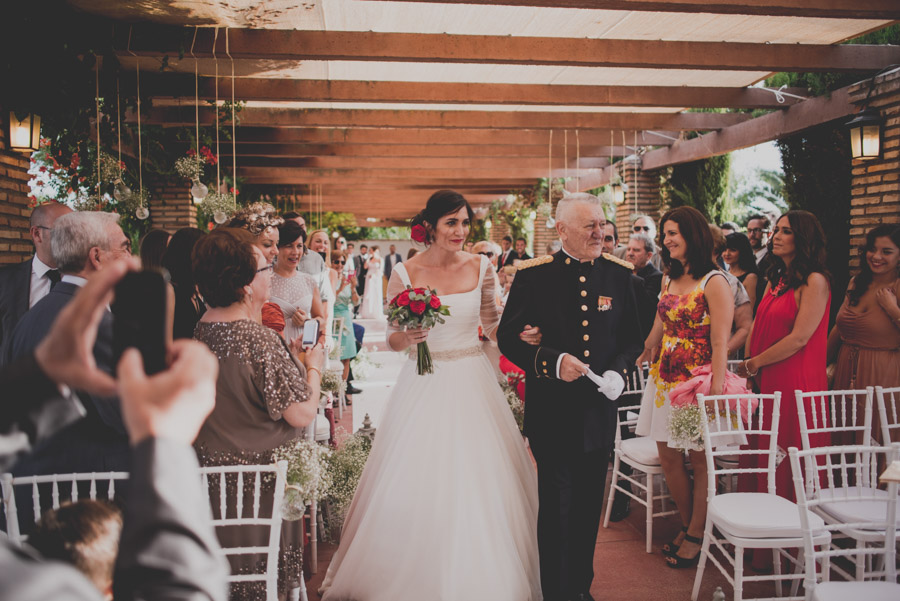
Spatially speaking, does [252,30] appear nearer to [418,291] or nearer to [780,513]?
[418,291]

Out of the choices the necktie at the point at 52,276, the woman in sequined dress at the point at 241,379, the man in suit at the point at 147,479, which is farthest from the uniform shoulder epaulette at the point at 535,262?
the necktie at the point at 52,276

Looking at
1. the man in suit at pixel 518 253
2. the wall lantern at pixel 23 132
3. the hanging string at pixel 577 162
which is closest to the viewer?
the wall lantern at pixel 23 132

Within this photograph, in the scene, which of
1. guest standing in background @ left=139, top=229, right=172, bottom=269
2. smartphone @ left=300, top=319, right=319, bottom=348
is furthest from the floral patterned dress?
guest standing in background @ left=139, top=229, right=172, bottom=269

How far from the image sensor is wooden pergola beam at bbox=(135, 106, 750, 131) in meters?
8.01

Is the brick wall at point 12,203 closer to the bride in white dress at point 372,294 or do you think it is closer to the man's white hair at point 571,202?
the man's white hair at point 571,202

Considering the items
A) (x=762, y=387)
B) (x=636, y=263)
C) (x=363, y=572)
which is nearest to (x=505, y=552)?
(x=363, y=572)

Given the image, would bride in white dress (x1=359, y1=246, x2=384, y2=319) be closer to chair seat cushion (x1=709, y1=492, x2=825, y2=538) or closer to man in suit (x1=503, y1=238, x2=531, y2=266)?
man in suit (x1=503, y1=238, x2=531, y2=266)

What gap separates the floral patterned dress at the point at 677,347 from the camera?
143 inches

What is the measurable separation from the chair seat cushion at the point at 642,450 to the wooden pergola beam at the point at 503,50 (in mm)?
3247

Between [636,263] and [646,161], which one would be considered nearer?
[636,263]

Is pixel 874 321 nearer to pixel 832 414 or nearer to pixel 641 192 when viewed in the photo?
pixel 832 414

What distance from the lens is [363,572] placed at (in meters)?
3.02

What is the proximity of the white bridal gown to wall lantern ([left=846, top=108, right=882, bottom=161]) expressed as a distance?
441cm

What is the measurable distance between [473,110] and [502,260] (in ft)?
9.75
